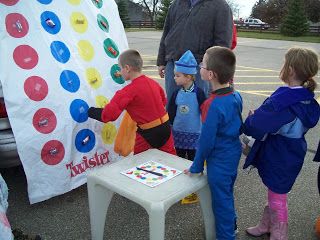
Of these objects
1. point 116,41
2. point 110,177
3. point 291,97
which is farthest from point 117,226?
point 116,41

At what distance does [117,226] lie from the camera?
289 centimetres

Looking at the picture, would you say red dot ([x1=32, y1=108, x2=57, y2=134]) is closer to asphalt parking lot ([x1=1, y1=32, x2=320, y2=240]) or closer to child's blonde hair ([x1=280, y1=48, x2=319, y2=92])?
asphalt parking lot ([x1=1, y1=32, x2=320, y2=240])

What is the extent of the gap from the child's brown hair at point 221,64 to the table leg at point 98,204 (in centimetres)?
109

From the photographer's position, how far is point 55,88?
3.03 meters

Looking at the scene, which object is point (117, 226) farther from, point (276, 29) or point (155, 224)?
point (276, 29)

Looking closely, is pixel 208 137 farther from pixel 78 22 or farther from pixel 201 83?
pixel 78 22

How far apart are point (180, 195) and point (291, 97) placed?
917 millimetres

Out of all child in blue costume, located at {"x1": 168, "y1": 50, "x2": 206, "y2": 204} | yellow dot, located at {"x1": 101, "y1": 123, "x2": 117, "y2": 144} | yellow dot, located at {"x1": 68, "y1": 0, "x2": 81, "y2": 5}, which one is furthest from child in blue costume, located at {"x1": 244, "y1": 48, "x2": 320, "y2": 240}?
yellow dot, located at {"x1": 68, "y1": 0, "x2": 81, "y2": 5}

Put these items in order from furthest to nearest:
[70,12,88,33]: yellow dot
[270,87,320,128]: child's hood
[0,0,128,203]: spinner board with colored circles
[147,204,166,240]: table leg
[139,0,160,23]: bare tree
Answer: [139,0,160,23]: bare tree, [70,12,88,33]: yellow dot, [0,0,128,203]: spinner board with colored circles, [270,87,320,128]: child's hood, [147,204,166,240]: table leg

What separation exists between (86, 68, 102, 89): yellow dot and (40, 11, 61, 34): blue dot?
0.45m

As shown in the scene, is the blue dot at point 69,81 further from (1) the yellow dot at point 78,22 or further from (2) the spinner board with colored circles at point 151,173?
(2) the spinner board with colored circles at point 151,173

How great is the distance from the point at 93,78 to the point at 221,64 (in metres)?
1.36

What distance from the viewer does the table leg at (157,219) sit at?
2045 mm

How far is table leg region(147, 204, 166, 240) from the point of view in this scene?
6.71 feet
